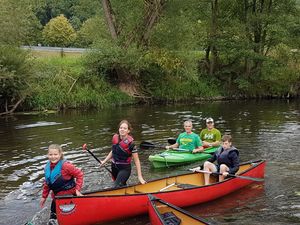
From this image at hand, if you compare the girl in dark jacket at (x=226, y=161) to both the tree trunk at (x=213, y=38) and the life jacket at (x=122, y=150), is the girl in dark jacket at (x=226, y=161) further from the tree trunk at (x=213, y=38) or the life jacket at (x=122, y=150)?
the tree trunk at (x=213, y=38)

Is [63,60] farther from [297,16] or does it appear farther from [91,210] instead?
[91,210]

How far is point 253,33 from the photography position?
32.9 meters

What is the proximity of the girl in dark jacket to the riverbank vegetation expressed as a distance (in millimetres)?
14861

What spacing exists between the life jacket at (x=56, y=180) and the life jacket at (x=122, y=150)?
4.78 ft

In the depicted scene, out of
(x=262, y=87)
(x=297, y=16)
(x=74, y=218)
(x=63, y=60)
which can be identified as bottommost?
(x=74, y=218)

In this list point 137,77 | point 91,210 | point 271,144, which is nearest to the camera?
point 91,210

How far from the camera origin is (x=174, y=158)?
12727 millimetres

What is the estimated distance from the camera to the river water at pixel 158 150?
928cm

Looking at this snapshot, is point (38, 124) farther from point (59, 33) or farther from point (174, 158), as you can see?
point (59, 33)

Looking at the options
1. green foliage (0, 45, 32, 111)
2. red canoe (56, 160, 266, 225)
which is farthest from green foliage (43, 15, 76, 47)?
red canoe (56, 160, 266, 225)

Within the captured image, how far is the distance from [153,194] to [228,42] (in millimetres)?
24497

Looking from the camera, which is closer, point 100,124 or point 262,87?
point 100,124

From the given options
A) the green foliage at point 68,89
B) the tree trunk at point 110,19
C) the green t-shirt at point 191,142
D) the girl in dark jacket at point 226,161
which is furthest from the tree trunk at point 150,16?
the girl in dark jacket at point 226,161

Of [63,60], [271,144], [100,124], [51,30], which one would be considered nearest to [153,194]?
[271,144]
